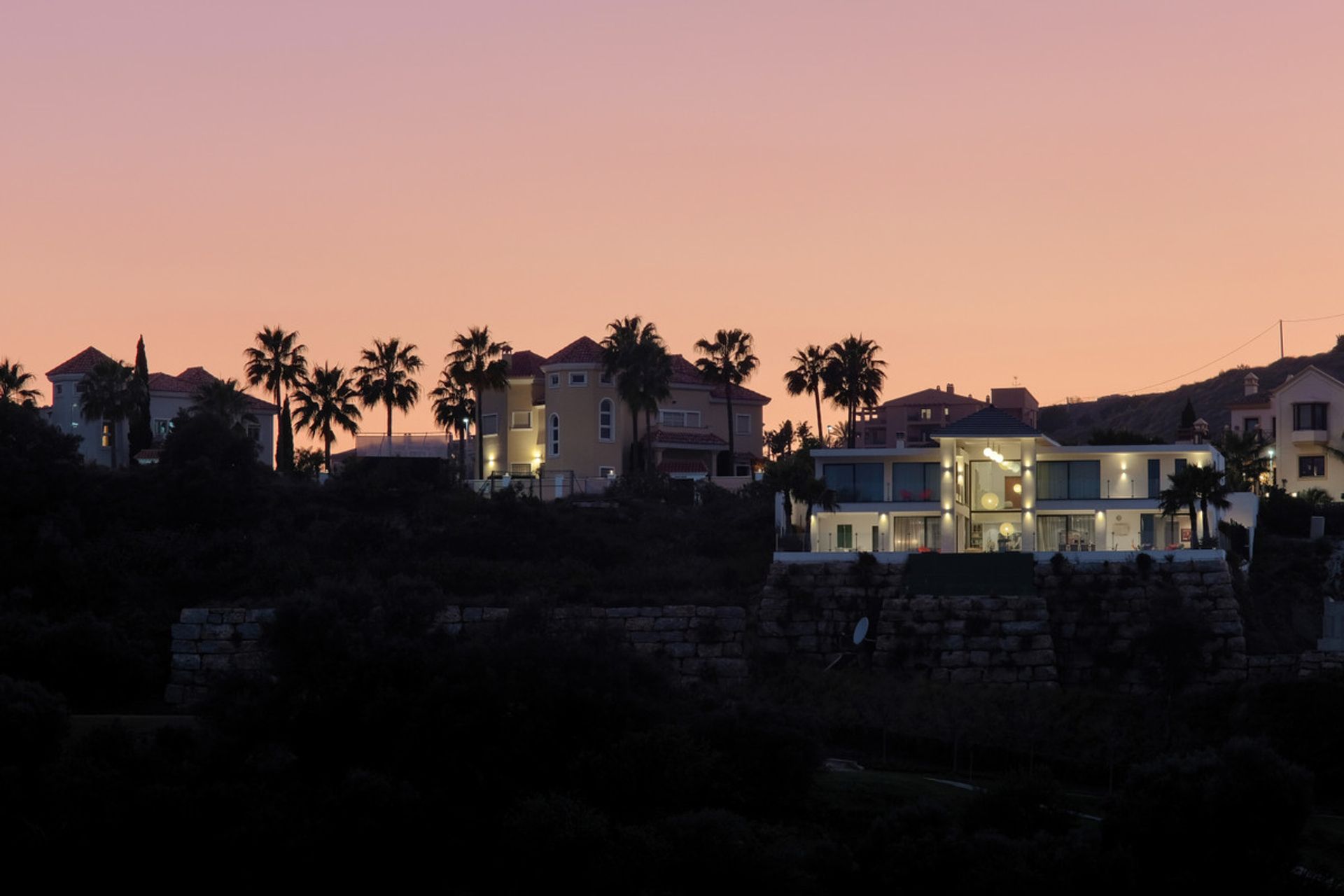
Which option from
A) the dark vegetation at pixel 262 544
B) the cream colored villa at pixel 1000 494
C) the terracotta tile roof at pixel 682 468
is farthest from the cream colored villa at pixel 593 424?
the cream colored villa at pixel 1000 494

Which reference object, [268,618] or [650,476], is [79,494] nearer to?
[268,618]

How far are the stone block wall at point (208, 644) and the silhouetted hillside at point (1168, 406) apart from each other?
84438 mm

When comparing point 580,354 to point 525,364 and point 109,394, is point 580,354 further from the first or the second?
point 109,394

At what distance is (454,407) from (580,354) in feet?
22.6

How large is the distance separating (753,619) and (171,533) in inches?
884

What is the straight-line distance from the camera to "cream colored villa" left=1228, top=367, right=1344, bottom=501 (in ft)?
302

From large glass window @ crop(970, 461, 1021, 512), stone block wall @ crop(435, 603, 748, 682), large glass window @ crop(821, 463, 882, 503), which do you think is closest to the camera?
stone block wall @ crop(435, 603, 748, 682)

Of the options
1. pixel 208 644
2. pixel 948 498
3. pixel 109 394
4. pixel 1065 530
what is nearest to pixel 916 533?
pixel 948 498

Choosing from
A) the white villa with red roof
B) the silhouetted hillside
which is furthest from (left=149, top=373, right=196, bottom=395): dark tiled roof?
the silhouetted hillside

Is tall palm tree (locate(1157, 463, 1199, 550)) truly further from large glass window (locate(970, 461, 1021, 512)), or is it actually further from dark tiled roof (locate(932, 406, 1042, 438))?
large glass window (locate(970, 461, 1021, 512))

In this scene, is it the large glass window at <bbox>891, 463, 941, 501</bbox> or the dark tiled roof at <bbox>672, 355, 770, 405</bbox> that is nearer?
the large glass window at <bbox>891, 463, 941, 501</bbox>

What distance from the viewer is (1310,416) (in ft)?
305

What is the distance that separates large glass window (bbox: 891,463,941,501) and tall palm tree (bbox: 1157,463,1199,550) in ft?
25.9

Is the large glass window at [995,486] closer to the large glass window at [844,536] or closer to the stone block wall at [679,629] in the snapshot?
the large glass window at [844,536]
